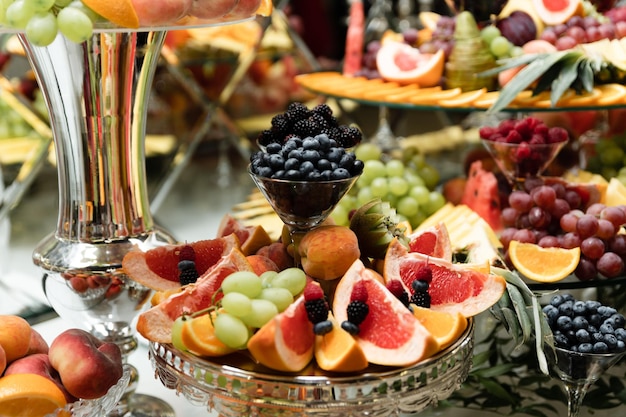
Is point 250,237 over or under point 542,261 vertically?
over

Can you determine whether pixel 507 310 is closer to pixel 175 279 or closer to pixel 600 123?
pixel 175 279

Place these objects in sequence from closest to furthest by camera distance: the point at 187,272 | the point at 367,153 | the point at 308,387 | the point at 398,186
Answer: the point at 308,387, the point at 187,272, the point at 398,186, the point at 367,153

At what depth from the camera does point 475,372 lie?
143 centimetres

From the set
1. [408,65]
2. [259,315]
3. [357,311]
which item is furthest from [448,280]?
[408,65]

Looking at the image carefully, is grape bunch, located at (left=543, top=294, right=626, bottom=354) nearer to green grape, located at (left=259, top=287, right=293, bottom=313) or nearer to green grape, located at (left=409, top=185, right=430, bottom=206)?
green grape, located at (left=259, top=287, right=293, bottom=313)

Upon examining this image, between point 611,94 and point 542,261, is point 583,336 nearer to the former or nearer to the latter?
point 542,261

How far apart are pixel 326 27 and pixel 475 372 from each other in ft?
10.1

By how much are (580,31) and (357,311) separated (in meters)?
1.16

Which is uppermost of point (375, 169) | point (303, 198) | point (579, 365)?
point (303, 198)

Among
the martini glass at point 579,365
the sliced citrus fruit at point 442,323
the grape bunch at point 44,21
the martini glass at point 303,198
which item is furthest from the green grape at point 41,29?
the martini glass at point 579,365

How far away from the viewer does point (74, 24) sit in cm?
94

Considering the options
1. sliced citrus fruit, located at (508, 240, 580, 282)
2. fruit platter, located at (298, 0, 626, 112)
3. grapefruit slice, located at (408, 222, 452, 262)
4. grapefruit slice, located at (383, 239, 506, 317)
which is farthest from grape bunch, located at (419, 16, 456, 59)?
grapefruit slice, located at (383, 239, 506, 317)

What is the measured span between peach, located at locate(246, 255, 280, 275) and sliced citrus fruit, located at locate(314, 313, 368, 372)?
5.5 inches

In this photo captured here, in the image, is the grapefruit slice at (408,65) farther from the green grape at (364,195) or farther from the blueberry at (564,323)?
the blueberry at (564,323)
